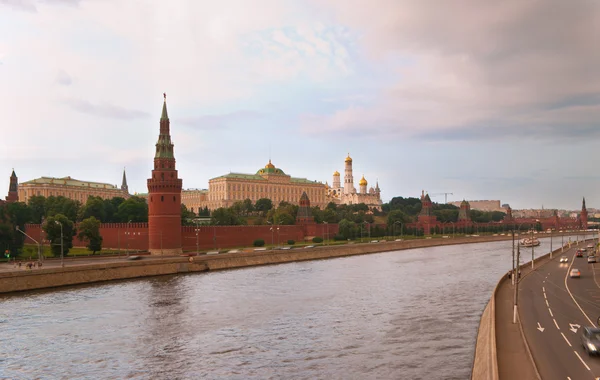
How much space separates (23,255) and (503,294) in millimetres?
42873

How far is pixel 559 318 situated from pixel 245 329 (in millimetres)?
14409

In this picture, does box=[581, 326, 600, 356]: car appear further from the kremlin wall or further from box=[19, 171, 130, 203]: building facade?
box=[19, 171, 130, 203]: building facade

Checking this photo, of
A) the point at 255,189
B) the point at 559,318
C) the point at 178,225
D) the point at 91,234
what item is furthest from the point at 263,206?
the point at 559,318

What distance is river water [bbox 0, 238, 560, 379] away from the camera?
2100 centimetres

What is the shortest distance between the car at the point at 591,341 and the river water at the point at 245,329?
3.97 m

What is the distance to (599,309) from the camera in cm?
2767

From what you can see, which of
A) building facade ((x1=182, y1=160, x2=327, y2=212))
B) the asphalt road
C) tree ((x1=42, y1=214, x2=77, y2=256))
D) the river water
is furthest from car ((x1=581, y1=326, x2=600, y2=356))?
building facade ((x1=182, y1=160, x2=327, y2=212))

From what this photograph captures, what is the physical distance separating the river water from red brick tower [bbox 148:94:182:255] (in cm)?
1663

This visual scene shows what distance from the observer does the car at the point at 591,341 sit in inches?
719

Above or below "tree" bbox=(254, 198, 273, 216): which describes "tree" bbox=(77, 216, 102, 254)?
below

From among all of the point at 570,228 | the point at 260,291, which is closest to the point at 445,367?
the point at 260,291

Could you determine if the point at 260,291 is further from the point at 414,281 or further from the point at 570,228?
the point at 570,228

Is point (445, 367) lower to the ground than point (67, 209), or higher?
lower

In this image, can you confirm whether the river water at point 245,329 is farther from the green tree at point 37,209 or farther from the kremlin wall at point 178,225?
the green tree at point 37,209
